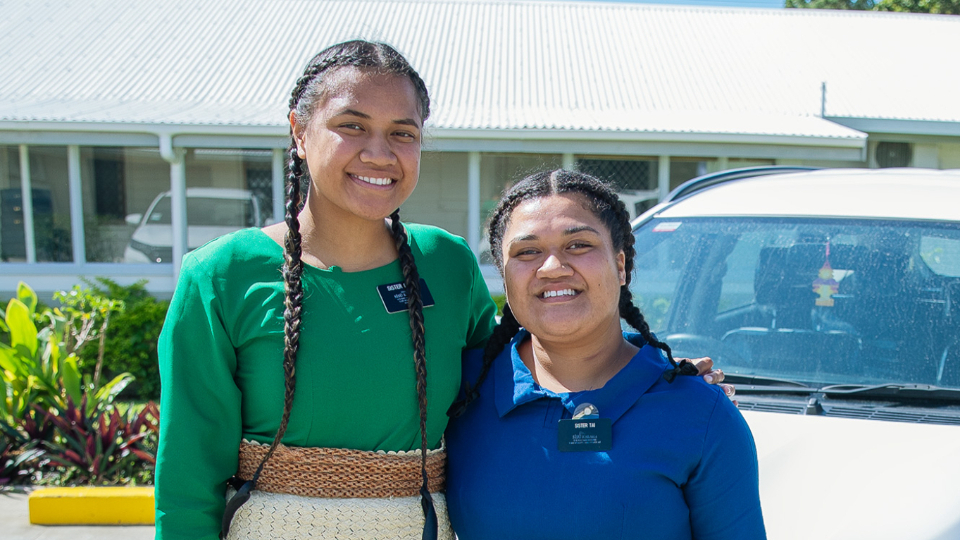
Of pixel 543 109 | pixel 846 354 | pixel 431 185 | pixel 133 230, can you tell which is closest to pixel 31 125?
pixel 133 230

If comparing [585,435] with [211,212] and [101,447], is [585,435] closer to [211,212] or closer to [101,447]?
[101,447]

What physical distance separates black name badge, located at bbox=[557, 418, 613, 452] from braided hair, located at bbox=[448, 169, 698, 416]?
238mm

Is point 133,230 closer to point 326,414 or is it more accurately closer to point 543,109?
point 543,109

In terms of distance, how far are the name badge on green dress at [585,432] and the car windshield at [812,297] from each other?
81 centimetres

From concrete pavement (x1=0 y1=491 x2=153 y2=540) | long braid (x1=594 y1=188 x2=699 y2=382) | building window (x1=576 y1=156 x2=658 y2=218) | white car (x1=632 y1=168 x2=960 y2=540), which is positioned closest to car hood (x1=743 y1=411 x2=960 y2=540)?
white car (x1=632 y1=168 x2=960 y2=540)

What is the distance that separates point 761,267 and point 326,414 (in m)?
2.15

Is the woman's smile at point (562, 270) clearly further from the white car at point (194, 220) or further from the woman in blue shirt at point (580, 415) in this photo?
the white car at point (194, 220)

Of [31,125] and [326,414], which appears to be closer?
[326,414]

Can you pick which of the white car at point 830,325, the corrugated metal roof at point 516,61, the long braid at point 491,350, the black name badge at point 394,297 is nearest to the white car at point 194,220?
the corrugated metal roof at point 516,61

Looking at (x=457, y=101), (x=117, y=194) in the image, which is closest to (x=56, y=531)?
(x=117, y=194)

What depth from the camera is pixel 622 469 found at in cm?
179

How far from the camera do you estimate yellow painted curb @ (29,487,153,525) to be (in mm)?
5297

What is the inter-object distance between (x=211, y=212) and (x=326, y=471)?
10.9m

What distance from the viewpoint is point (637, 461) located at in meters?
1.78
